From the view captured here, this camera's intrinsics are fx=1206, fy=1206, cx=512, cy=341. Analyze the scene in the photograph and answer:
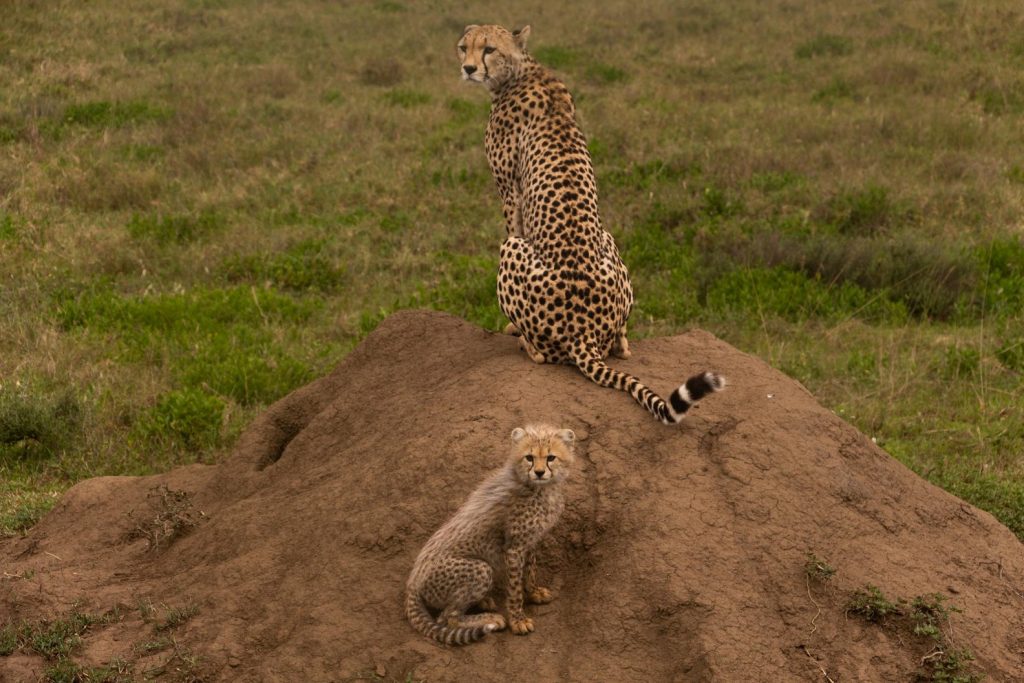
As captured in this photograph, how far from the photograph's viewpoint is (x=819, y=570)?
3871 millimetres

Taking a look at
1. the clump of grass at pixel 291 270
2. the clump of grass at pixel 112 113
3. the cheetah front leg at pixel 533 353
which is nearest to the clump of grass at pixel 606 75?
the clump of grass at pixel 112 113

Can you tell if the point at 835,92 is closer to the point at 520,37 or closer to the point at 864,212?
the point at 864,212

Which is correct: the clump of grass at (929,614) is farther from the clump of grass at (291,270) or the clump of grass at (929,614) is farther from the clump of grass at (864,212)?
the clump of grass at (864,212)

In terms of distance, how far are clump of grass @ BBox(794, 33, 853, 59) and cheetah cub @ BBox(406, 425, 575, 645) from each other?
492 inches

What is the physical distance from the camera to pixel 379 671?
365 centimetres

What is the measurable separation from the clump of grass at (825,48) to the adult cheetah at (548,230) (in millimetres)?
10481

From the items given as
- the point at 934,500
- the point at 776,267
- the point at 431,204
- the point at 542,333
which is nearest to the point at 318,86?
the point at 431,204

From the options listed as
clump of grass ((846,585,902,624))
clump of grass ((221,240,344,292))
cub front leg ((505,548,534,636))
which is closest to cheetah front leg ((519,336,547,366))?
cub front leg ((505,548,534,636))

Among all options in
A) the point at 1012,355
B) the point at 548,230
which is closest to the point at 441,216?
the point at 1012,355

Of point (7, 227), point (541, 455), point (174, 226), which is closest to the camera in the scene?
point (541, 455)

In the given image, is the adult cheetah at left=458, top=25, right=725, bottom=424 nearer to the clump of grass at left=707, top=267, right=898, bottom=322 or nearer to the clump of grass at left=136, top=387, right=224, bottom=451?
the clump of grass at left=136, top=387, right=224, bottom=451

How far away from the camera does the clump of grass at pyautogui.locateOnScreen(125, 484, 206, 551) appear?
4828mm

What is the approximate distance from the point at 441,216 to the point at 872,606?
6.61 m

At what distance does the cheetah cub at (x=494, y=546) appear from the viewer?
3.68 m
